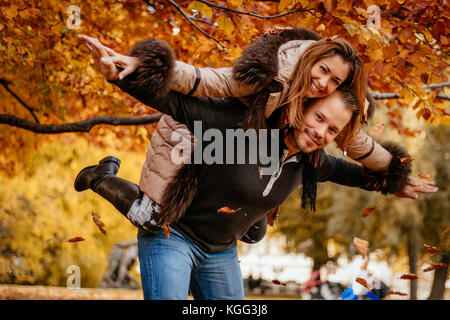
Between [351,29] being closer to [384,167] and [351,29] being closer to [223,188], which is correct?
[384,167]

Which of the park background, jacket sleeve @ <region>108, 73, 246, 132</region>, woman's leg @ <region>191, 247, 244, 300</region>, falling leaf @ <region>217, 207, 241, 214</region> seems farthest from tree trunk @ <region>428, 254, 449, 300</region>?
jacket sleeve @ <region>108, 73, 246, 132</region>

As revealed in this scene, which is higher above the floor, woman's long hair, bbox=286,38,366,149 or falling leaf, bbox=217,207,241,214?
woman's long hair, bbox=286,38,366,149

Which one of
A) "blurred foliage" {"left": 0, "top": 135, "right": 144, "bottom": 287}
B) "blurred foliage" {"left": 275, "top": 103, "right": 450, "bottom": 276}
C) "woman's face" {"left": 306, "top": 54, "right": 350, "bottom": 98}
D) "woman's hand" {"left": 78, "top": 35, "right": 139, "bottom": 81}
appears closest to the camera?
"woman's hand" {"left": 78, "top": 35, "right": 139, "bottom": 81}

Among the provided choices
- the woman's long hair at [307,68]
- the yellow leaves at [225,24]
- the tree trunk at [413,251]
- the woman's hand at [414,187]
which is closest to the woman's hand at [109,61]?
the woman's long hair at [307,68]

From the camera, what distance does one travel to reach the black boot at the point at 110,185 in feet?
9.52

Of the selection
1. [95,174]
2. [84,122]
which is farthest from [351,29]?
[84,122]

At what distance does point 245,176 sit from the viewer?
2.56 meters

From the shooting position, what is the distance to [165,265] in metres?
2.51

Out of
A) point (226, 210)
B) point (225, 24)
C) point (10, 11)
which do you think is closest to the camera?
point (226, 210)

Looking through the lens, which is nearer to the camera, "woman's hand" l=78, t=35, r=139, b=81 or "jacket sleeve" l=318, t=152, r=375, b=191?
"woman's hand" l=78, t=35, r=139, b=81

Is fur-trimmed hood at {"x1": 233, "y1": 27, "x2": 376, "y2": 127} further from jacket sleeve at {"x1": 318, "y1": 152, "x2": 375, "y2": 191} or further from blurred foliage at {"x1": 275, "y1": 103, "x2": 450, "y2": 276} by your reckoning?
blurred foliage at {"x1": 275, "y1": 103, "x2": 450, "y2": 276}

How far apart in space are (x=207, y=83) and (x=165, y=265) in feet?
3.13

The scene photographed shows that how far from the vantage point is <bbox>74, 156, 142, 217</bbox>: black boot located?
2.90 metres

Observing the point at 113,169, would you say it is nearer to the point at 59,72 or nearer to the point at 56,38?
the point at 56,38
